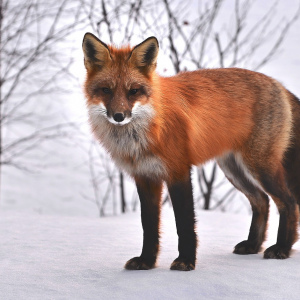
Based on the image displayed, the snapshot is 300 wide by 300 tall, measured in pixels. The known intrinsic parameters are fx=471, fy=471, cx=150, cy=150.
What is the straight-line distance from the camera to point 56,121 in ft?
42.8

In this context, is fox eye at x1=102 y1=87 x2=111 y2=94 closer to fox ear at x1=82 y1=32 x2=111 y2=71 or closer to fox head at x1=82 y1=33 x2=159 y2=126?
fox head at x1=82 y1=33 x2=159 y2=126

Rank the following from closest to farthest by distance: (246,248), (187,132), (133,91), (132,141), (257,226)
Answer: (133,91) < (132,141) < (187,132) < (246,248) < (257,226)

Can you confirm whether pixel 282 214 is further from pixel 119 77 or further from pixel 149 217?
pixel 119 77

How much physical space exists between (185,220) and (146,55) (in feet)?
4.01

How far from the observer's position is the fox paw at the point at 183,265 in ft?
11.2

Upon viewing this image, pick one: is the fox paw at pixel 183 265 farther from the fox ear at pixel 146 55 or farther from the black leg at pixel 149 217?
the fox ear at pixel 146 55

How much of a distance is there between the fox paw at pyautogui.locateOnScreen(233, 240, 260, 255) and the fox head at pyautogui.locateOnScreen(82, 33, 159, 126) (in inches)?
66.5

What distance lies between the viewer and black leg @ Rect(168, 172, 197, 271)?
340cm

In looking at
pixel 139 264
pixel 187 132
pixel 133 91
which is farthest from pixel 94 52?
pixel 139 264

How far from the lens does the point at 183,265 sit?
3406 mm

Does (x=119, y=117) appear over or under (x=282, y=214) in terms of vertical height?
over

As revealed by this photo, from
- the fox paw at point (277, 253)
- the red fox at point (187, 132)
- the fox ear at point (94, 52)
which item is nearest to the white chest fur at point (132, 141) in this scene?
the red fox at point (187, 132)

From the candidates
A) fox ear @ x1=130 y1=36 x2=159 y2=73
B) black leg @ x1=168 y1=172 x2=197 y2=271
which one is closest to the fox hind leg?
black leg @ x1=168 y1=172 x2=197 y2=271

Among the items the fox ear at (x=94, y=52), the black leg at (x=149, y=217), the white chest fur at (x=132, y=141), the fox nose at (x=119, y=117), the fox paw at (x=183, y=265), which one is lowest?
the fox paw at (x=183, y=265)
